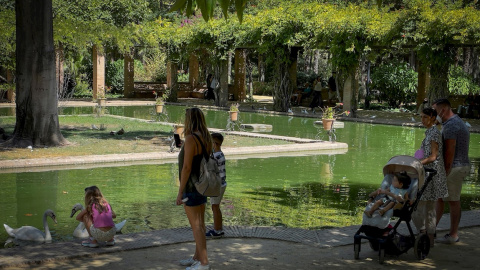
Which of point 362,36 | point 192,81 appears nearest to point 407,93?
point 362,36

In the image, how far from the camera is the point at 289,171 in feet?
44.6

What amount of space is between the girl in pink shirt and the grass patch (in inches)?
296

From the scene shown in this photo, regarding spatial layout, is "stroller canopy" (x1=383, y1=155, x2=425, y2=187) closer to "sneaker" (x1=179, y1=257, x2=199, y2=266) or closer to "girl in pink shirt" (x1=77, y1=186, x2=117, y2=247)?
"sneaker" (x1=179, y1=257, x2=199, y2=266)

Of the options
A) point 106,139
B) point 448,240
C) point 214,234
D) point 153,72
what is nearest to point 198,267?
point 214,234

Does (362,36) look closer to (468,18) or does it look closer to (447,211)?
(468,18)

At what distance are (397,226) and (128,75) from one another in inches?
1293

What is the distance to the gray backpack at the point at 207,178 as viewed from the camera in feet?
19.6

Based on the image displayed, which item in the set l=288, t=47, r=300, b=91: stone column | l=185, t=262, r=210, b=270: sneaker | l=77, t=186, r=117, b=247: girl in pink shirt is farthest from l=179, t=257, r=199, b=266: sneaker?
l=288, t=47, r=300, b=91: stone column

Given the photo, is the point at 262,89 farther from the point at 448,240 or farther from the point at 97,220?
the point at 97,220

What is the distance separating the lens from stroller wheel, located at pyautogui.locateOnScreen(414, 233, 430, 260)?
6473 millimetres

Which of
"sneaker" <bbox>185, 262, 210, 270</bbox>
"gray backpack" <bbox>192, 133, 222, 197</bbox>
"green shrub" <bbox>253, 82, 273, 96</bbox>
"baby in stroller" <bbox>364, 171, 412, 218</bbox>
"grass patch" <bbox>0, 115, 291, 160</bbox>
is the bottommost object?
"sneaker" <bbox>185, 262, 210, 270</bbox>

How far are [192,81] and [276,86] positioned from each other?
1096cm

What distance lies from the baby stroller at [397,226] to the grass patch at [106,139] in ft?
30.4

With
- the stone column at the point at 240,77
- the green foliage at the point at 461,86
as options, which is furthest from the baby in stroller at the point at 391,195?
the stone column at the point at 240,77
